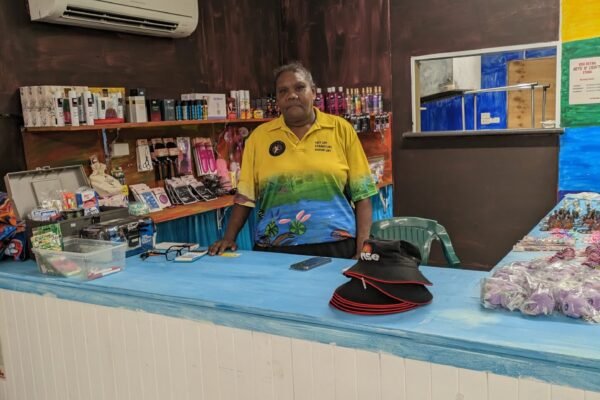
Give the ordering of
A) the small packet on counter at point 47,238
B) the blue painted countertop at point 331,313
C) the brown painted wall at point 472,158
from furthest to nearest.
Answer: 1. the brown painted wall at point 472,158
2. the small packet on counter at point 47,238
3. the blue painted countertop at point 331,313

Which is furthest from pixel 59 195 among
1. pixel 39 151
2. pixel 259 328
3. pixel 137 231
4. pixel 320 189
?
pixel 259 328

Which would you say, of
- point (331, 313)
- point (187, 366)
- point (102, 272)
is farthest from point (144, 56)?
point (331, 313)

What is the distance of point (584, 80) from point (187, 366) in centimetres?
395

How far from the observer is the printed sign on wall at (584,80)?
439 cm

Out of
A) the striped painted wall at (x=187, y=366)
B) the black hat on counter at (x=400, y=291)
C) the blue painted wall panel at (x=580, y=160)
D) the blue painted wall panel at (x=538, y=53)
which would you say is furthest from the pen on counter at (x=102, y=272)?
the blue painted wall panel at (x=538, y=53)

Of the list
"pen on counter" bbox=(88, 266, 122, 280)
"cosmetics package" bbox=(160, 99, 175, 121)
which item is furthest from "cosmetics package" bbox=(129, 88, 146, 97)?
"pen on counter" bbox=(88, 266, 122, 280)

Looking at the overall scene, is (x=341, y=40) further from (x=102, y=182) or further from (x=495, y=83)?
(x=102, y=182)

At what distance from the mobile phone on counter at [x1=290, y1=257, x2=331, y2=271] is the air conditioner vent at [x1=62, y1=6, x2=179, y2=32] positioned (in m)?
2.31

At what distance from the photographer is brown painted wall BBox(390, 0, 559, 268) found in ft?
15.3

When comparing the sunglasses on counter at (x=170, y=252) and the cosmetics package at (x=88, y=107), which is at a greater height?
the cosmetics package at (x=88, y=107)

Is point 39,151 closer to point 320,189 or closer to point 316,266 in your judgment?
point 320,189

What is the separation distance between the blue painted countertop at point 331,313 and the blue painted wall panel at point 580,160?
317cm

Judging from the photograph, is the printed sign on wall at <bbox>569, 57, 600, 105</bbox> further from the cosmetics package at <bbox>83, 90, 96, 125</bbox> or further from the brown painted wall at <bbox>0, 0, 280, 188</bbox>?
the cosmetics package at <bbox>83, 90, 96, 125</bbox>

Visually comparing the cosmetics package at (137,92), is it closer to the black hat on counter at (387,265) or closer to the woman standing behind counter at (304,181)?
the woman standing behind counter at (304,181)
